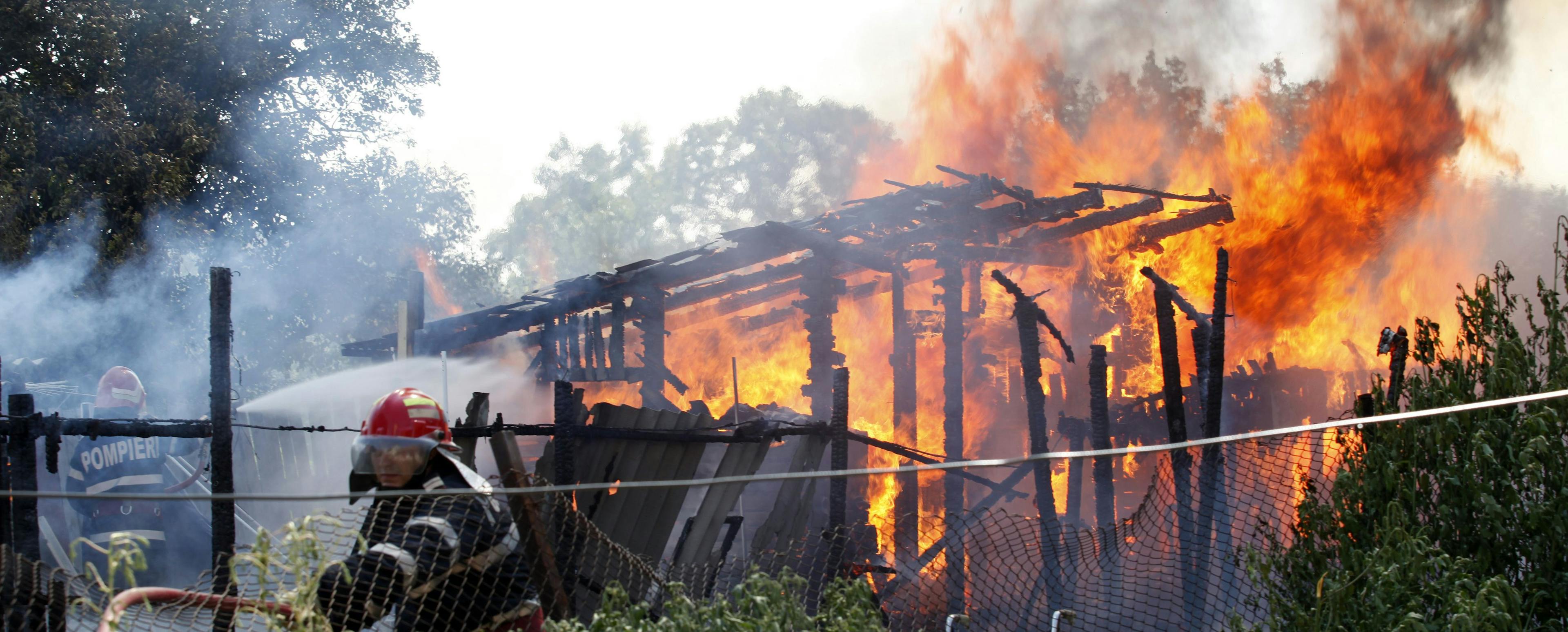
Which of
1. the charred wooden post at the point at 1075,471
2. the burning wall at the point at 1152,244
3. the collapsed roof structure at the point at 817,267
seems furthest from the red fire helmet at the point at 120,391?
the charred wooden post at the point at 1075,471

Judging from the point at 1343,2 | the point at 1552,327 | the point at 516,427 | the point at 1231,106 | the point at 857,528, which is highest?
the point at 1343,2

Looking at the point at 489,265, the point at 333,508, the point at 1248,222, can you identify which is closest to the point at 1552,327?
the point at 333,508

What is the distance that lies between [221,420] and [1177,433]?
878cm

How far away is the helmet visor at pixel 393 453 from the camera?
4332 mm

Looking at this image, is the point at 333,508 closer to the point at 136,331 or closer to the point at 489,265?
the point at 136,331

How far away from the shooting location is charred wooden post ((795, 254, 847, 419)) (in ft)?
48.6

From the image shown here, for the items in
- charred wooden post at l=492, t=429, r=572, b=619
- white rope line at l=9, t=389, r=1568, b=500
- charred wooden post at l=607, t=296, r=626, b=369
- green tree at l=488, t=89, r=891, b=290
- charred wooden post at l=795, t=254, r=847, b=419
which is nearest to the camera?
white rope line at l=9, t=389, r=1568, b=500

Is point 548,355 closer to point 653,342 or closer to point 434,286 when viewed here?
Result: point 653,342

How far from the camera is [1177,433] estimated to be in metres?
10.7

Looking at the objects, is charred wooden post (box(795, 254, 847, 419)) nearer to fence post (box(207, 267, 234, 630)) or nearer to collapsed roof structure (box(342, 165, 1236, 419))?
collapsed roof structure (box(342, 165, 1236, 419))

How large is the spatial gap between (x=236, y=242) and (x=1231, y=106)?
68.0 ft

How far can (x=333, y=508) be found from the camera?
13.6m

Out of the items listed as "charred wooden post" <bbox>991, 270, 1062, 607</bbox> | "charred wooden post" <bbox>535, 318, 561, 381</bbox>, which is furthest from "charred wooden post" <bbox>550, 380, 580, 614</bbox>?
"charred wooden post" <bbox>535, 318, 561, 381</bbox>

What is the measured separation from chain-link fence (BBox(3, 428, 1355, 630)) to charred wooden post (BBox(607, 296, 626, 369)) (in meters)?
5.50
